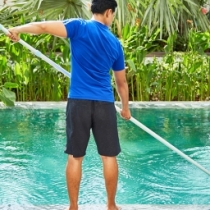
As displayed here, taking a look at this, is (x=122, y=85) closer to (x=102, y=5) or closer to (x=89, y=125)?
(x=89, y=125)

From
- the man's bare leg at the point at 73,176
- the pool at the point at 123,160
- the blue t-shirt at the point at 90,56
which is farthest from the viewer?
the pool at the point at 123,160

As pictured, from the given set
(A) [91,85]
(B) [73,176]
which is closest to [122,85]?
(A) [91,85]

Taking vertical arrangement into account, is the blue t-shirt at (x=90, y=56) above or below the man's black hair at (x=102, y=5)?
below

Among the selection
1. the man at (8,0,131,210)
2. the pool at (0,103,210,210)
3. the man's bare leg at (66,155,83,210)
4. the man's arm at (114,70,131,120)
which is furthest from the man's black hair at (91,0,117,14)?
the pool at (0,103,210,210)

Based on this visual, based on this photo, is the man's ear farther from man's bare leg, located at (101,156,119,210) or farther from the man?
man's bare leg, located at (101,156,119,210)

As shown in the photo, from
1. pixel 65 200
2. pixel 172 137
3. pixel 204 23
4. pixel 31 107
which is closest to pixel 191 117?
pixel 172 137

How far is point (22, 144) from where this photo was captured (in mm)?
5625

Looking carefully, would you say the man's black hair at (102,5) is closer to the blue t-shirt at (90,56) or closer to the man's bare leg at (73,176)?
the blue t-shirt at (90,56)

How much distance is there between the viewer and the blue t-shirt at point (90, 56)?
3115 mm

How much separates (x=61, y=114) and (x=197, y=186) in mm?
3037

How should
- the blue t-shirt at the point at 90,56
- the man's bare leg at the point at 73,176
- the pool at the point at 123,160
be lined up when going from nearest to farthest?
the blue t-shirt at the point at 90,56 < the man's bare leg at the point at 73,176 < the pool at the point at 123,160

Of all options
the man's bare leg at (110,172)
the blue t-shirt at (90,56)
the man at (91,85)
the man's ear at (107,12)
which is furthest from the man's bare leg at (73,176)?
the man's ear at (107,12)

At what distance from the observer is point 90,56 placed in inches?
124

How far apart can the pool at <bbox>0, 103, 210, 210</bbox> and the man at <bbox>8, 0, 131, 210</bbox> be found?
1.32ft
